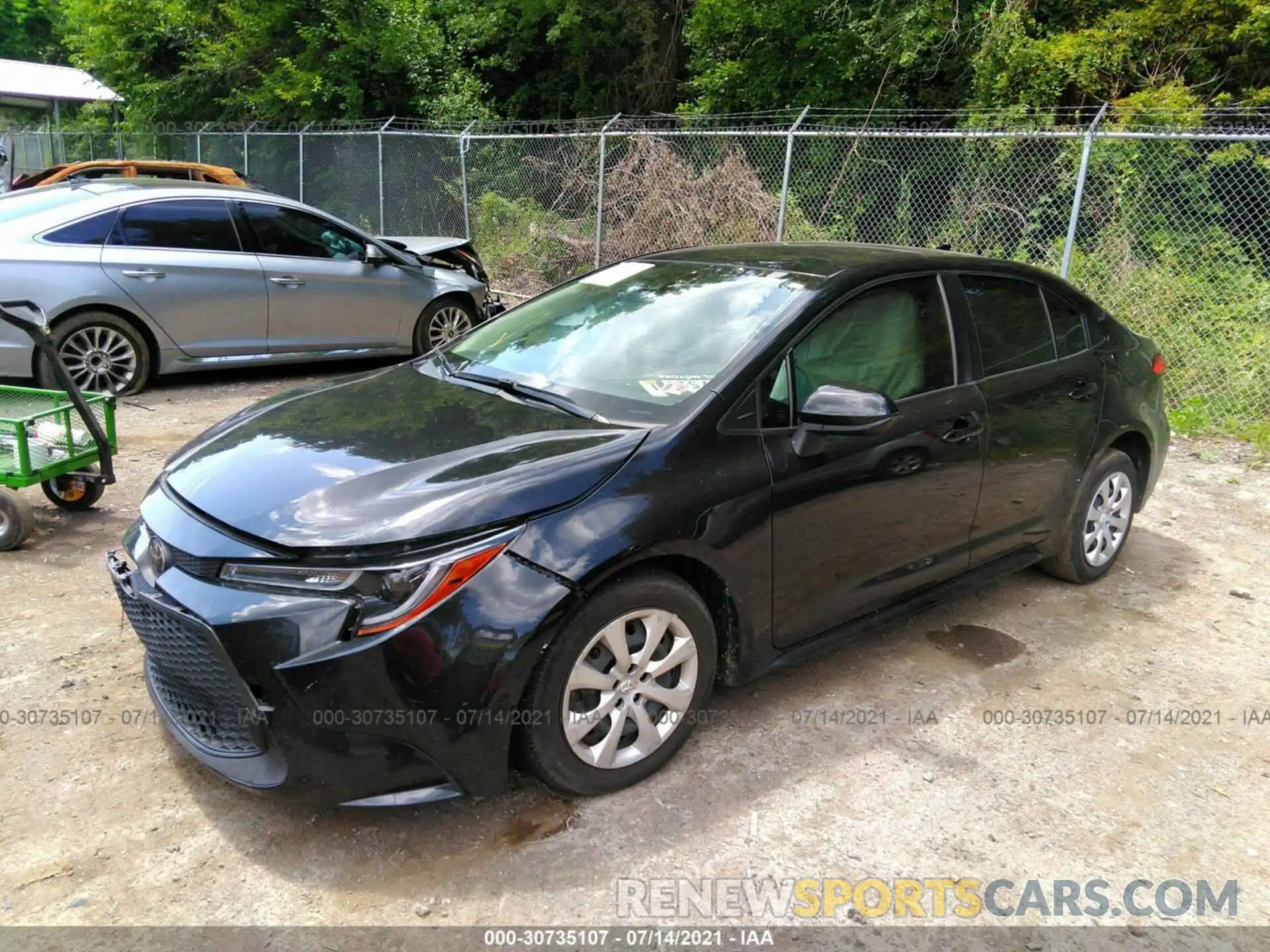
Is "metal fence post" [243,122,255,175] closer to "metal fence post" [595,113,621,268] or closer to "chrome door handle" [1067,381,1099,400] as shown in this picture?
"metal fence post" [595,113,621,268]

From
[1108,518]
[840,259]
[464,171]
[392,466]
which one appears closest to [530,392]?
[392,466]

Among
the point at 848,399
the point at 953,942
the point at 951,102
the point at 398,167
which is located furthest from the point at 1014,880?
the point at 398,167

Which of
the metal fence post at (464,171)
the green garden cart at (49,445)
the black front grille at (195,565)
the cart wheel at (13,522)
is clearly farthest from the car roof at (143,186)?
the black front grille at (195,565)

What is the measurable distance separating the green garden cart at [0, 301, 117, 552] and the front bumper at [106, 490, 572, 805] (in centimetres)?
243

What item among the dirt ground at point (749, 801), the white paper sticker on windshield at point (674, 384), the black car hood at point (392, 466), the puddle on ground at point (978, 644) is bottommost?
the dirt ground at point (749, 801)

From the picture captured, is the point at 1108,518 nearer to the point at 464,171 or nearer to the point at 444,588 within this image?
the point at 444,588

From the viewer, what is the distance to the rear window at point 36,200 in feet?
22.9

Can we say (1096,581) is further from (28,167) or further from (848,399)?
(28,167)

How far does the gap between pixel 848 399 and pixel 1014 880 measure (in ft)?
4.87

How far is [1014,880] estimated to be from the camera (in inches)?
107

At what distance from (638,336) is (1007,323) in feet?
5.36

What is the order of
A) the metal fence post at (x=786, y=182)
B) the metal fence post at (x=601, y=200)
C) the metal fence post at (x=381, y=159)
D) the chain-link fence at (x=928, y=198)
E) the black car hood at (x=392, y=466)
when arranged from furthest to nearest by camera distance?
the metal fence post at (x=381, y=159), the metal fence post at (x=601, y=200), the metal fence post at (x=786, y=182), the chain-link fence at (x=928, y=198), the black car hood at (x=392, y=466)

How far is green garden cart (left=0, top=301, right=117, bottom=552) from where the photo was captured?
14.8 feet

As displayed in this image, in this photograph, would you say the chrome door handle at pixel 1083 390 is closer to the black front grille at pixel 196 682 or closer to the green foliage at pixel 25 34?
the black front grille at pixel 196 682
